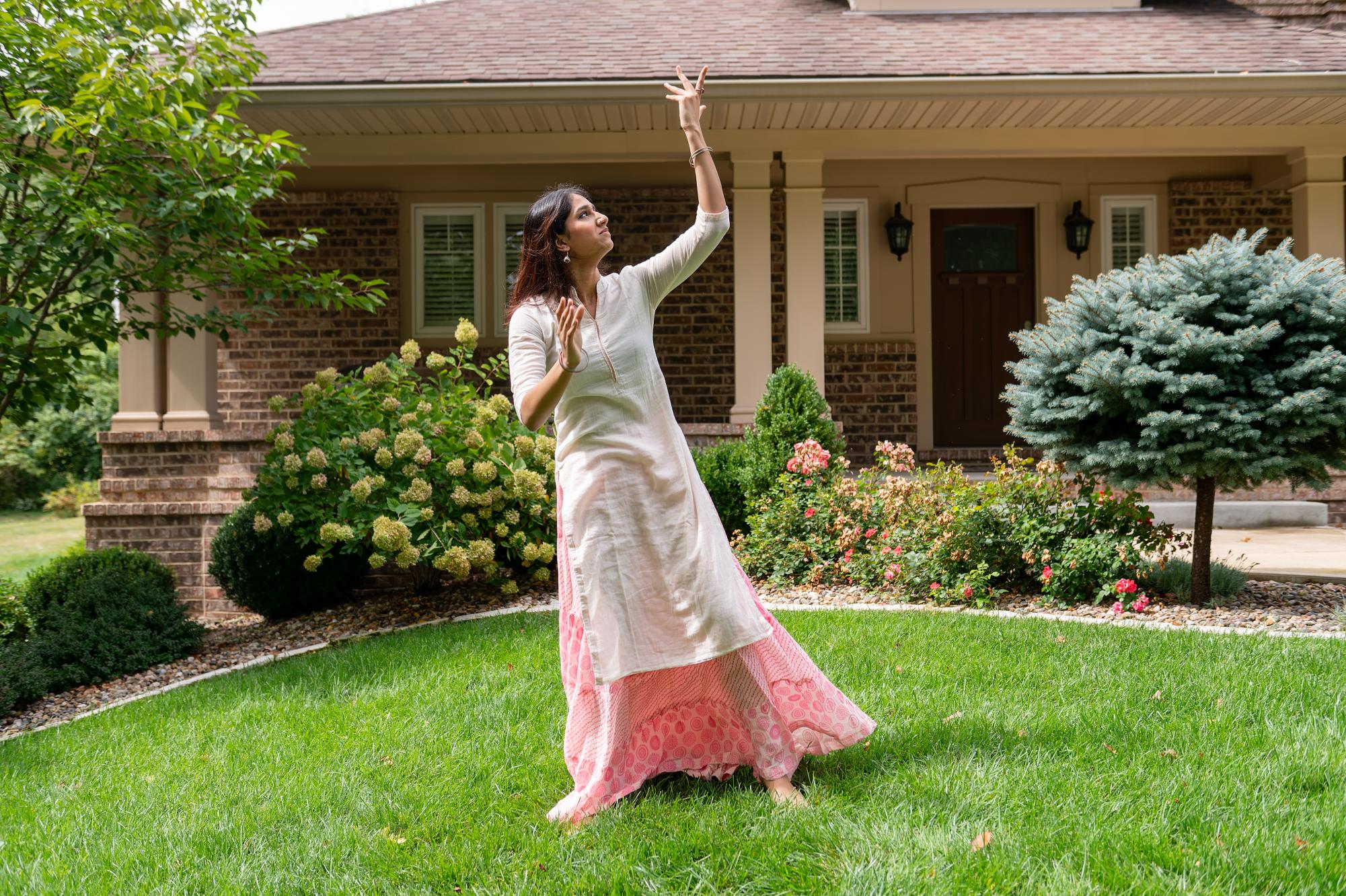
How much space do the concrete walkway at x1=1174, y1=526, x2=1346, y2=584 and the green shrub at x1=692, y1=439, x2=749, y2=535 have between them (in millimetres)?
2923

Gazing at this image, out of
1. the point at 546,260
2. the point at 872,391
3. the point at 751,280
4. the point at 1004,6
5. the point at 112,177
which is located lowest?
the point at 546,260

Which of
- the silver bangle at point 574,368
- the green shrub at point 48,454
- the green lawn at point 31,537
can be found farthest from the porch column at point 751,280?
the green shrub at point 48,454

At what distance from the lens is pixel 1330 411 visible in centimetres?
494

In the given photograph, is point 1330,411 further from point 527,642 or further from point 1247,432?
point 527,642

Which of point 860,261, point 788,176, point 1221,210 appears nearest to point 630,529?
point 788,176

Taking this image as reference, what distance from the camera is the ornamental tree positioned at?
496 centimetres

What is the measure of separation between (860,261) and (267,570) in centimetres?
647

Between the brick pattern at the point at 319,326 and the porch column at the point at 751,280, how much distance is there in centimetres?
370

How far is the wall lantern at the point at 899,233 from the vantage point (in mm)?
10227

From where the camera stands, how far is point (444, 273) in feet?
34.4

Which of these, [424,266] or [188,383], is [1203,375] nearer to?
[188,383]

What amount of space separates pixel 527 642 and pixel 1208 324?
12.4 ft

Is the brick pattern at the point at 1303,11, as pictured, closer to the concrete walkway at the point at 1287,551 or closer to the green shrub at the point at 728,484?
the concrete walkway at the point at 1287,551

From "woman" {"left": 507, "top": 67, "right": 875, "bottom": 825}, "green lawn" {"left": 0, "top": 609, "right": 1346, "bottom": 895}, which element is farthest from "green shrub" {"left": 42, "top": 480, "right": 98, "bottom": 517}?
"woman" {"left": 507, "top": 67, "right": 875, "bottom": 825}
